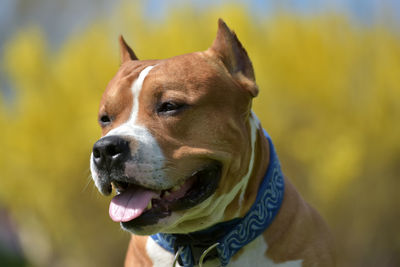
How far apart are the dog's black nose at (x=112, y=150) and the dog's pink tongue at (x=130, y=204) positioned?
0.17 metres

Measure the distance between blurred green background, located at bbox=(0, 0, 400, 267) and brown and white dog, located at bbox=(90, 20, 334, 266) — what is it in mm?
3355

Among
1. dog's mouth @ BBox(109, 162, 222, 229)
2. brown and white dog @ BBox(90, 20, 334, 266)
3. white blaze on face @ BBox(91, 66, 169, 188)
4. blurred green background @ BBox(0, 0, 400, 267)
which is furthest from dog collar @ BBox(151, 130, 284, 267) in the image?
blurred green background @ BBox(0, 0, 400, 267)

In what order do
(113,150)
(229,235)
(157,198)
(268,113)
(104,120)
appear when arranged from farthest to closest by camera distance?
(268,113)
(104,120)
(229,235)
(157,198)
(113,150)

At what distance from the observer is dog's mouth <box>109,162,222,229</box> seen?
253 centimetres

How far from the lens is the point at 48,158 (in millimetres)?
6934

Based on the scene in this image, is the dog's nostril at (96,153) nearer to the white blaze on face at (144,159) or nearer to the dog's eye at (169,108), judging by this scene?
the white blaze on face at (144,159)

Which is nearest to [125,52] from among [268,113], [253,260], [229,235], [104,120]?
[104,120]

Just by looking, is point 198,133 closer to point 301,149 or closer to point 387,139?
point 301,149

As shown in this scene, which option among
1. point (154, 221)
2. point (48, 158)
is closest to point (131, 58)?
point (154, 221)

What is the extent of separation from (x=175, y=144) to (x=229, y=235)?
505 millimetres

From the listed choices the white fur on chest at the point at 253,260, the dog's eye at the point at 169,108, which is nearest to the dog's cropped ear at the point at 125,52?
the dog's eye at the point at 169,108

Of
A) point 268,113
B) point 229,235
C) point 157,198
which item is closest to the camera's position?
point 157,198

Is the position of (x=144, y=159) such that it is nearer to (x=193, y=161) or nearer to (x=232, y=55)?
(x=193, y=161)

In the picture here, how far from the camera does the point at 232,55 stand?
2926mm
